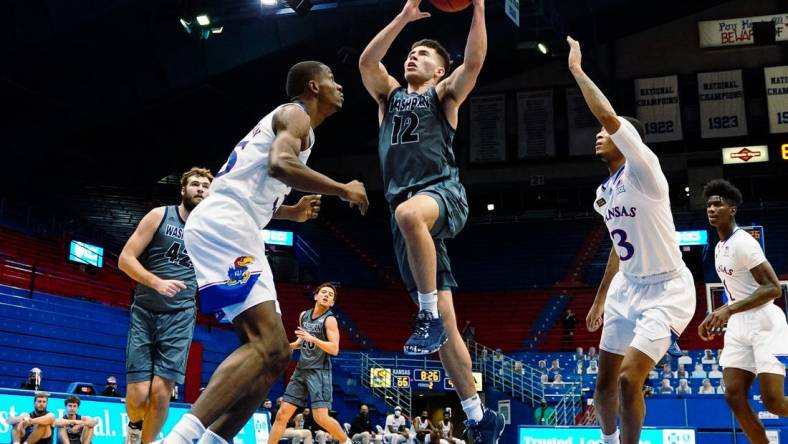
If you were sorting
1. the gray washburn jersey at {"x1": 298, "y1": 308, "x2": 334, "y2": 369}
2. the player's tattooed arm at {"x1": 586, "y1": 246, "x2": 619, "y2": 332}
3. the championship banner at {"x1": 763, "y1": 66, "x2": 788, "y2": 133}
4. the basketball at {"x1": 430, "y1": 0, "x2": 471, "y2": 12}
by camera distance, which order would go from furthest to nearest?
→ the championship banner at {"x1": 763, "y1": 66, "x2": 788, "y2": 133}
the gray washburn jersey at {"x1": 298, "y1": 308, "x2": 334, "y2": 369}
the player's tattooed arm at {"x1": 586, "y1": 246, "x2": 619, "y2": 332}
the basketball at {"x1": 430, "y1": 0, "x2": 471, "y2": 12}

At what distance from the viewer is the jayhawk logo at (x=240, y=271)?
3.92 metres

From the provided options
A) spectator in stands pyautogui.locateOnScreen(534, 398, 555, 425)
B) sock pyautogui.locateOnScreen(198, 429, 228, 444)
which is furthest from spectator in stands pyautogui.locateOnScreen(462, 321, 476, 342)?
sock pyautogui.locateOnScreen(198, 429, 228, 444)

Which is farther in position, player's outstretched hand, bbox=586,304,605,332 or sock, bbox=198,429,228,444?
player's outstretched hand, bbox=586,304,605,332

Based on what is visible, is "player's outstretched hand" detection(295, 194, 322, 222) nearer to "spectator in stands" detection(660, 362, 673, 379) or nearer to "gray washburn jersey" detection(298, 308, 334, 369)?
"gray washburn jersey" detection(298, 308, 334, 369)

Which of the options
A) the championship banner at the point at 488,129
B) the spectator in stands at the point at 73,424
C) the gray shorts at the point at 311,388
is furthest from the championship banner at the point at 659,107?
the spectator in stands at the point at 73,424

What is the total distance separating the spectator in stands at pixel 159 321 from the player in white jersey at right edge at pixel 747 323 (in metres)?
3.98

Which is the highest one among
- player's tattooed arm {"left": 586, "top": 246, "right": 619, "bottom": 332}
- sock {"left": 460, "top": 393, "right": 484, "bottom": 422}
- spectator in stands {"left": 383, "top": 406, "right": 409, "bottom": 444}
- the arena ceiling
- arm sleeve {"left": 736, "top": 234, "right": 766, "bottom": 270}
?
the arena ceiling

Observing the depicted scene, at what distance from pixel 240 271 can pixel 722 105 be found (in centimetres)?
2684

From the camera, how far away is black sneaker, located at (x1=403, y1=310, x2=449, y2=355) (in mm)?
4387

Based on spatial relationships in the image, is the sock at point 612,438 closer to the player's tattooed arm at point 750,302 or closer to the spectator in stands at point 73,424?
the player's tattooed arm at point 750,302

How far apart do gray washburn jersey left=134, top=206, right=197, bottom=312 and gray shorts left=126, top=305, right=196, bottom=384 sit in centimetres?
7

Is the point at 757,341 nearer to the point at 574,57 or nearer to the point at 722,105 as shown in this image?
the point at 574,57

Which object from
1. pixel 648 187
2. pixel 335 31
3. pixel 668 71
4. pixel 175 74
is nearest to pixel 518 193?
pixel 668 71

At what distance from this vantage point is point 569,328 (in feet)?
85.0
